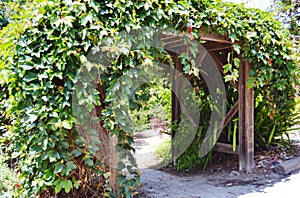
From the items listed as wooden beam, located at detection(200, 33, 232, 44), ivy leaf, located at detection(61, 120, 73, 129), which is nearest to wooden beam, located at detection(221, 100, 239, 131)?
wooden beam, located at detection(200, 33, 232, 44)

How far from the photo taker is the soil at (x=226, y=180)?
2947mm

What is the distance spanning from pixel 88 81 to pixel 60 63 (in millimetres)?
241

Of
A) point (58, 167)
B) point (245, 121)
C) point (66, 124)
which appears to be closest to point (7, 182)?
point (58, 167)

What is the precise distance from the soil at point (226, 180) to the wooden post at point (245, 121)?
16 centimetres

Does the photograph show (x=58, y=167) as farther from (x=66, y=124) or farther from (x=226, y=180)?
(x=226, y=180)

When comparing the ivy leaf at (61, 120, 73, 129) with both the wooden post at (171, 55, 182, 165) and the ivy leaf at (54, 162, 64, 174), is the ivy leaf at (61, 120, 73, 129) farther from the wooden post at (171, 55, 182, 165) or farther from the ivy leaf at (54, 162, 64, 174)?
the wooden post at (171, 55, 182, 165)

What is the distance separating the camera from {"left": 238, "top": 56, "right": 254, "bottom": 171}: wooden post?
3602mm

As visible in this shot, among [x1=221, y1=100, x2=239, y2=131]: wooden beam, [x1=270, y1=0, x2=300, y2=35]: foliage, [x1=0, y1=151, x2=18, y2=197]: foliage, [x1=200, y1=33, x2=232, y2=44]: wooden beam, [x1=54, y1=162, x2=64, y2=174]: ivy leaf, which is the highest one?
[x1=270, y1=0, x2=300, y2=35]: foliage

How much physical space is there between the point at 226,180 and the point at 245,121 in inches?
31.7

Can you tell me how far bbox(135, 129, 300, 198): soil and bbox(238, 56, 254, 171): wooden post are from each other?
0.51ft

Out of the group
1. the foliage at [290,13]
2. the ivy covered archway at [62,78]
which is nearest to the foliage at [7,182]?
the ivy covered archway at [62,78]

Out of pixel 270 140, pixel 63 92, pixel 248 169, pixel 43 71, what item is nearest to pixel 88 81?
pixel 63 92

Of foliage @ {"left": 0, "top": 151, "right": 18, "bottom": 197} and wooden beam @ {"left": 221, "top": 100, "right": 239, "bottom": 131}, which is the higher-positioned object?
wooden beam @ {"left": 221, "top": 100, "right": 239, "bottom": 131}

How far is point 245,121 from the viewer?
362 centimetres
